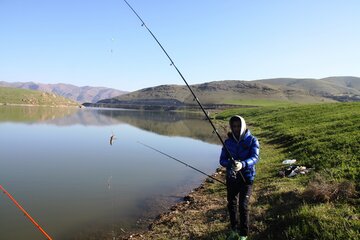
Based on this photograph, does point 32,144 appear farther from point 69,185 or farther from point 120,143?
point 69,185

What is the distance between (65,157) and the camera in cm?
2619

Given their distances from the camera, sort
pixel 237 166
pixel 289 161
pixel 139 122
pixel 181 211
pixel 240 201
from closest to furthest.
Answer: pixel 237 166 → pixel 240 201 → pixel 181 211 → pixel 289 161 → pixel 139 122

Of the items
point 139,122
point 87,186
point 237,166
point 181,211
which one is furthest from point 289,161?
point 139,122

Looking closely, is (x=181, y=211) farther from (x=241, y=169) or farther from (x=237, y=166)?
(x=237, y=166)

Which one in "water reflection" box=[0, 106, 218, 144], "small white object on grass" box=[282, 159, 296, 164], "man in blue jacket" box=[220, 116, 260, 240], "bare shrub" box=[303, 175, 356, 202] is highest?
"man in blue jacket" box=[220, 116, 260, 240]

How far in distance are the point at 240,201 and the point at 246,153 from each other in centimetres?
113

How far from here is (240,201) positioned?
7.93 meters

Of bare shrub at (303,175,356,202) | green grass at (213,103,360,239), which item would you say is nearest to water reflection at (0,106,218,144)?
green grass at (213,103,360,239)

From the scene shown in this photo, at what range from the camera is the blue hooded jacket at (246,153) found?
7828mm

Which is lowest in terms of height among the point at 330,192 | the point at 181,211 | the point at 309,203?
the point at 181,211

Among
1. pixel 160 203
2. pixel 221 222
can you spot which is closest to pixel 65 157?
pixel 160 203

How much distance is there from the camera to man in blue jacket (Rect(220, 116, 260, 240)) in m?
7.81

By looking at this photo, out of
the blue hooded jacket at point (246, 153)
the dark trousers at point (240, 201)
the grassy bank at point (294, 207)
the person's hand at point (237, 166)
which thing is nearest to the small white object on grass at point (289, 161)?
the grassy bank at point (294, 207)

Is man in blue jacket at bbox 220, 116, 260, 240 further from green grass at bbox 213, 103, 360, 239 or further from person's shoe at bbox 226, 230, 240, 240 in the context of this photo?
green grass at bbox 213, 103, 360, 239
